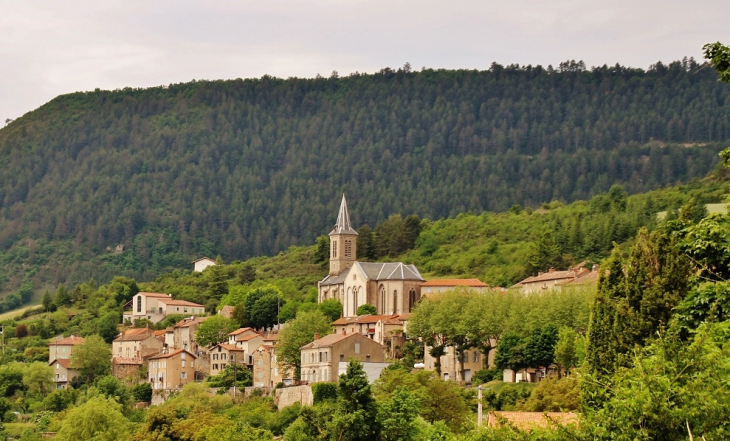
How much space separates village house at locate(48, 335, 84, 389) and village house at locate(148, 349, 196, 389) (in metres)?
8.20

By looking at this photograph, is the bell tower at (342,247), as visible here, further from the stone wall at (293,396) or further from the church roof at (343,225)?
the stone wall at (293,396)

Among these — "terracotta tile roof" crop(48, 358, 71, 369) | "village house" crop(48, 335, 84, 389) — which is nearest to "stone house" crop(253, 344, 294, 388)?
"village house" crop(48, 335, 84, 389)

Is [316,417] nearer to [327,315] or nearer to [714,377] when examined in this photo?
[714,377]

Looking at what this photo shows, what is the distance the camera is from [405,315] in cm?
9250

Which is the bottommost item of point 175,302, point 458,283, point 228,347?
point 228,347

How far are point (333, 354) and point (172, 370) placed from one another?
65.1 feet

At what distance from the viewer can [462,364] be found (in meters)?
77.1

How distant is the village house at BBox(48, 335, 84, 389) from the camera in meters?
101

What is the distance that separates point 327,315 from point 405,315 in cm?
1046

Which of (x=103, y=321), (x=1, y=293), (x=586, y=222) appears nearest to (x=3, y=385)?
(x=103, y=321)

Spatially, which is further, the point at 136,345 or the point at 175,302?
the point at 175,302

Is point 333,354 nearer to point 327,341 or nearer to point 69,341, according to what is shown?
point 327,341

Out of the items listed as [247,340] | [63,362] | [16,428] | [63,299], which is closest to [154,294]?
[63,299]

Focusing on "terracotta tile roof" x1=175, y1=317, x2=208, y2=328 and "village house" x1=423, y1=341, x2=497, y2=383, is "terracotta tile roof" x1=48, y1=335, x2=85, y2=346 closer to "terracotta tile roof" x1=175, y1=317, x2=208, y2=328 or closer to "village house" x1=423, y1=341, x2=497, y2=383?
"terracotta tile roof" x1=175, y1=317, x2=208, y2=328
